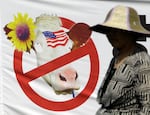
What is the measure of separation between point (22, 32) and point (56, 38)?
217mm

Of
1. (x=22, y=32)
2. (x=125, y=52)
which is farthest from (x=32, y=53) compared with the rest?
(x=125, y=52)

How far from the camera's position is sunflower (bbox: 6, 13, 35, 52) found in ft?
7.53

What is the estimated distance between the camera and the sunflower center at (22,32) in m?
2.32

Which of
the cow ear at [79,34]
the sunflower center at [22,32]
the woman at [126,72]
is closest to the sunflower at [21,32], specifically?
the sunflower center at [22,32]

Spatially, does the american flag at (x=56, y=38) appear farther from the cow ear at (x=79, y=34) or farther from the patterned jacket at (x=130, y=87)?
the patterned jacket at (x=130, y=87)

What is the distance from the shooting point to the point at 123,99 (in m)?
1.29

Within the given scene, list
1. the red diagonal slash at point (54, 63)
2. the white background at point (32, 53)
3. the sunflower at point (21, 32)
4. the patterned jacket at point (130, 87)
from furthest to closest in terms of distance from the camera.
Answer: the sunflower at point (21, 32)
the red diagonal slash at point (54, 63)
the white background at point (32, 53)
the patterned jacket at point (130, 87)

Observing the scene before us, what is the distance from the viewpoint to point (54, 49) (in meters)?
2.26

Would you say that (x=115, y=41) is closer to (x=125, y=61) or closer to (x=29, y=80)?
(x=125, y=61)

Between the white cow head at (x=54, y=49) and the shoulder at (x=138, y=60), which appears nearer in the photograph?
the shoulder at (x=138, y=60)

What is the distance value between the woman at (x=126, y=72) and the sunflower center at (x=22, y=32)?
1.02 m

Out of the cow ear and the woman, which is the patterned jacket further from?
the cow ear

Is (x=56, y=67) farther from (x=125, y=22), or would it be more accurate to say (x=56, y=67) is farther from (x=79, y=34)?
(x=125, y=22)

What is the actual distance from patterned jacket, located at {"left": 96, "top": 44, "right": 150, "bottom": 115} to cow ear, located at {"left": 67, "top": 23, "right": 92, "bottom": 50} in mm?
816
